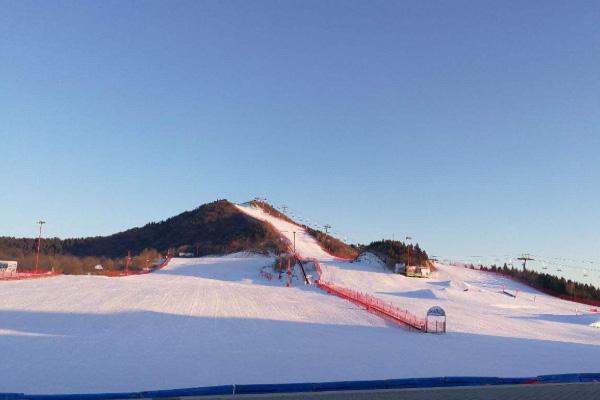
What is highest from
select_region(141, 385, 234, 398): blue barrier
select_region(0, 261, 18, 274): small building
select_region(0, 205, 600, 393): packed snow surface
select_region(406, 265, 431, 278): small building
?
select_region(406, 265, 431, 278): small building

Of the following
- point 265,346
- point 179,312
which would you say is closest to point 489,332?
point 265,346

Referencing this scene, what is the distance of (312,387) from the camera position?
13.8m

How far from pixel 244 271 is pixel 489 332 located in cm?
4421

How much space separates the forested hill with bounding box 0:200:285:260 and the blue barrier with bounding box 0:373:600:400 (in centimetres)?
9252

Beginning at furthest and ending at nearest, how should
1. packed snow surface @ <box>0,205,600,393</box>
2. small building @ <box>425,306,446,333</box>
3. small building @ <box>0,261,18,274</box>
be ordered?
1. small building @ <box>0,261,18,274</box>
2. small building @ <box>425,306,446,333</box>
3. packed snow surface @ <box>0,205,600,393</box>

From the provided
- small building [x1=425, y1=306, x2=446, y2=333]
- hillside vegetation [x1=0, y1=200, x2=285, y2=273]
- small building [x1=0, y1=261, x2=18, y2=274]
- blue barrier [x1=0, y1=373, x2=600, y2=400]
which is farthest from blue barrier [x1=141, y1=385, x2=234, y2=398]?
hillside vegetation [x1=0, y1=200, x2=285, y2=273]

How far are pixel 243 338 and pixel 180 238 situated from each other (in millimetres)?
119736

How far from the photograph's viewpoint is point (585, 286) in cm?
6600


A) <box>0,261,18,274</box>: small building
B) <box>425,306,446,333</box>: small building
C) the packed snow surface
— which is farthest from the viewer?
<box>0,261,18,274</box>: small building

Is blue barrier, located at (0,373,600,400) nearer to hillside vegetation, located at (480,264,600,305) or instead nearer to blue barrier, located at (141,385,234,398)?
blue barrier, located at (141,385,234,398)

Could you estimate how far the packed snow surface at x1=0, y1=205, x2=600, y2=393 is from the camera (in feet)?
55.4

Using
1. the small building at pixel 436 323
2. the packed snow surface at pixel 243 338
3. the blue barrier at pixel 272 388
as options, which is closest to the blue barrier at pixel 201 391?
the blue barrier at pixel 272 388

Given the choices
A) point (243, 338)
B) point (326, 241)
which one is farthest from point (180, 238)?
point (243, 338)

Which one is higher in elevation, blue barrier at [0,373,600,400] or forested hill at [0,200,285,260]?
forested hill at [0,200,285,260]
